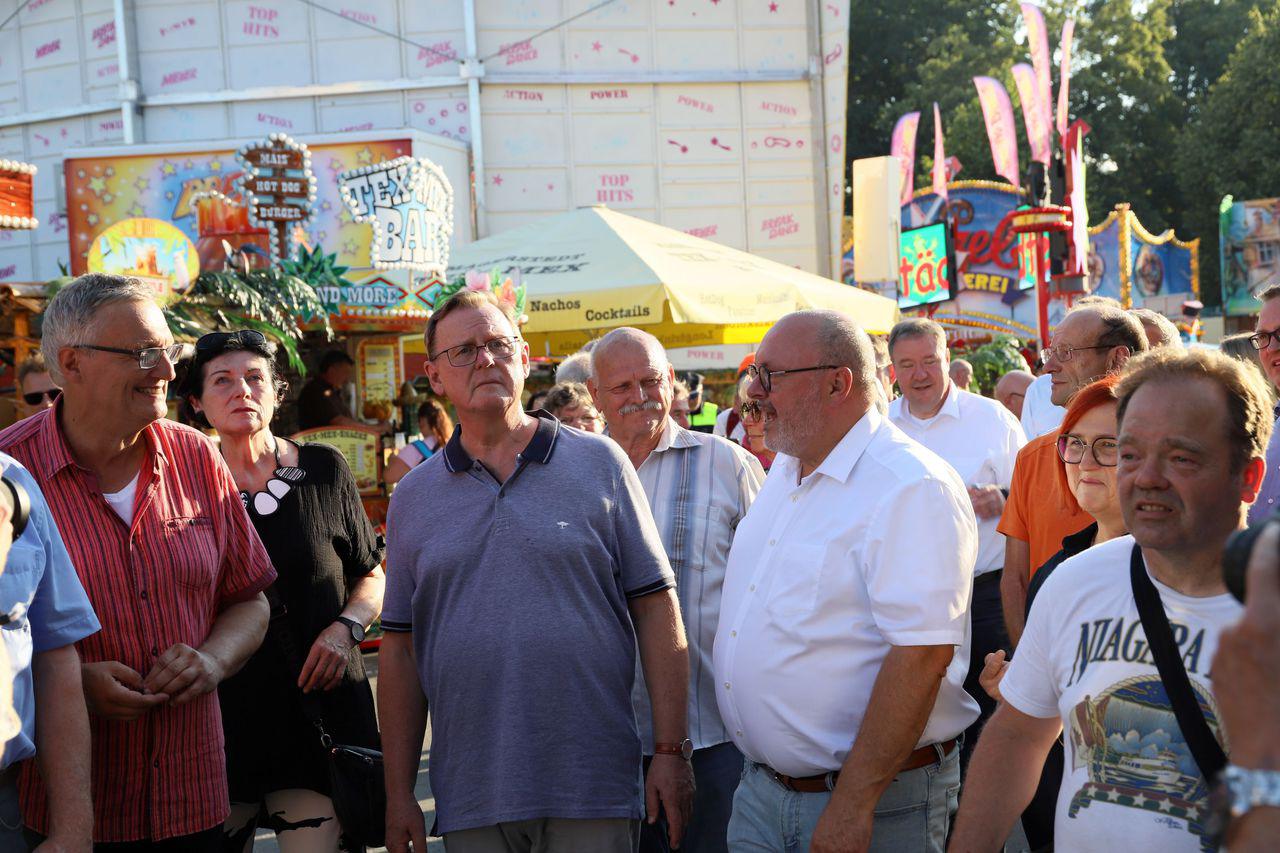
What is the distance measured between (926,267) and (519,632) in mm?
22707

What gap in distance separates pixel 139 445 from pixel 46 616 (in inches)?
27.5

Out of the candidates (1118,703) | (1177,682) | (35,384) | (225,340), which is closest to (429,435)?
(35,384)

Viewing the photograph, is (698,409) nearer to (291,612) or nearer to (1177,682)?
(291,612)

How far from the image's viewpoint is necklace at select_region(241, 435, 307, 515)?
379 centimetres

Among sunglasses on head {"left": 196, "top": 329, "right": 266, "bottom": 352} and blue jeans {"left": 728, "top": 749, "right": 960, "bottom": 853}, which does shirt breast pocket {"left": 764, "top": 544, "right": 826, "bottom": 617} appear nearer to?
blue jeans {"left": 728, "top": 749, "right": 960, "bottom": 853}

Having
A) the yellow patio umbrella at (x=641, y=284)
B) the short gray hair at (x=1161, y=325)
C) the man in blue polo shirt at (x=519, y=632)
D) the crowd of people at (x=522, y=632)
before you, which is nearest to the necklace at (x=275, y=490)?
the crowd of people at (x=522, y=632)

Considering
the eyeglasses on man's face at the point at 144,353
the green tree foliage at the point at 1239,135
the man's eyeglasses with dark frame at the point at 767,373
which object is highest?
the green tree foliage at the point at 1239,135

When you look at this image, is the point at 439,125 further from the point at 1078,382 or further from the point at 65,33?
the point at 1078,382

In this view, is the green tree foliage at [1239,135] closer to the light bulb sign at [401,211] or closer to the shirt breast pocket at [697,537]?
the light bulb sign at [401,211]

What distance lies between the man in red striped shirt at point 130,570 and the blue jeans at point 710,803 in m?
1.35

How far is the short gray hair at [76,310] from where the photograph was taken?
305cm

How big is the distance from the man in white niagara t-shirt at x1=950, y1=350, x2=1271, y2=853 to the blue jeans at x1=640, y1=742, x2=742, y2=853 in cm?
162

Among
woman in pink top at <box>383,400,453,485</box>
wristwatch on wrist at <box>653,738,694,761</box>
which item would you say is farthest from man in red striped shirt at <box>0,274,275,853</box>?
woman in pink top at <box>383,400,453,485</box>

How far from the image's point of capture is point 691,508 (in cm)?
397
